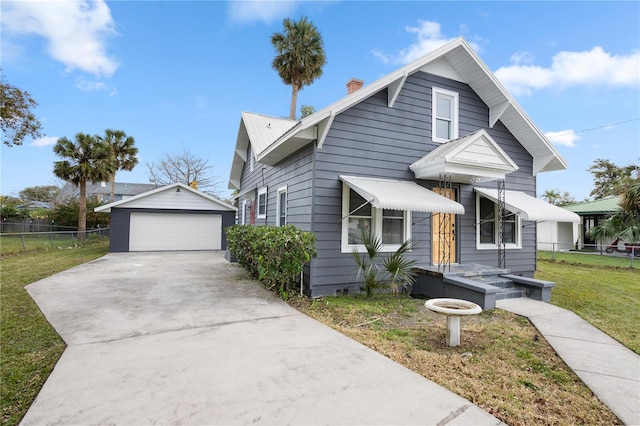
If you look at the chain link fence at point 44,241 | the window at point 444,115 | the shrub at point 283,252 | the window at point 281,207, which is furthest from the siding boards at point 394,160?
the chain link fence at point 44,241

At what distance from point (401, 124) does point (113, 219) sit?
1510 centimetres

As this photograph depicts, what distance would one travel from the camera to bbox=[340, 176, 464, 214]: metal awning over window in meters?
5.89

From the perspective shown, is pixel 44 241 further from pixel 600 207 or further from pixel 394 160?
pixel 600 207

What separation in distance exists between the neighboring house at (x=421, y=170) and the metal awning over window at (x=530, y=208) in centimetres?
4

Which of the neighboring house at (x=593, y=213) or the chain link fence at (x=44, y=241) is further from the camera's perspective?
the neighboring house at (x=593, y=213)

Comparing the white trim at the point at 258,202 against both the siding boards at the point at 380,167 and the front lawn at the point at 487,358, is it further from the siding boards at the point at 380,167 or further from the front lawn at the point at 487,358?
the front lawn at the point at 487,358

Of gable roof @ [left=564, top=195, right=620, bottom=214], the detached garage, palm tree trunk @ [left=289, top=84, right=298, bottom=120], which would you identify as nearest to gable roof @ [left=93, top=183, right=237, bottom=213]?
the detached garage

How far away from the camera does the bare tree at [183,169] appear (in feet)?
99.3

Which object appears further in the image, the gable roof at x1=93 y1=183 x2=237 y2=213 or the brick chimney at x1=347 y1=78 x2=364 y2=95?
the gable roof at x1=93 y1=183 x2=237 y2=213

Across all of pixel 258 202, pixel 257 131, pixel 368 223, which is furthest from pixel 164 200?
pixel 368 223

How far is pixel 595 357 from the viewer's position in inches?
148

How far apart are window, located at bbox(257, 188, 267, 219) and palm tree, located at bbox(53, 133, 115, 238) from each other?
1398cm

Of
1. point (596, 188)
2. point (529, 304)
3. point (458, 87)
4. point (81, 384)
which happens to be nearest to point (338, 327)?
point (81, 384)

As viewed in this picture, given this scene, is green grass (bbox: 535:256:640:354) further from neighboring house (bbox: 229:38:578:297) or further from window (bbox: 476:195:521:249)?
window (bbox: 476:195:521:249)
